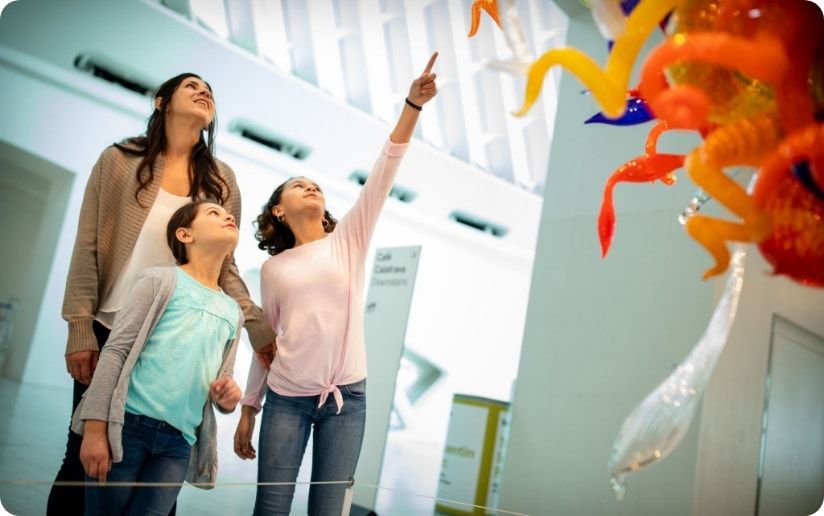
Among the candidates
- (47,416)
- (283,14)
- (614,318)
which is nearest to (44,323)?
(47,416)

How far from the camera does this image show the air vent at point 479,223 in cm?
1305

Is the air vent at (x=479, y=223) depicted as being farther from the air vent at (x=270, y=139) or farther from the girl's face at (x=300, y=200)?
the girl's face at (x=300, y=200)

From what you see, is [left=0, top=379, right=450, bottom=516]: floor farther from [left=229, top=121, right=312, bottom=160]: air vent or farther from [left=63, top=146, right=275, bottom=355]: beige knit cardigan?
[left=229, top=121, right=312, bottom=160]: air vent

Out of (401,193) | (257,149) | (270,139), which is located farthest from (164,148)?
(401,193)

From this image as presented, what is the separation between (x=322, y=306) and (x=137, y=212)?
0.51m

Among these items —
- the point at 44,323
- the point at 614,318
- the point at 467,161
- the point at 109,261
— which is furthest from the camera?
the point at 467,161

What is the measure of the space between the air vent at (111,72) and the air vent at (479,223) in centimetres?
602

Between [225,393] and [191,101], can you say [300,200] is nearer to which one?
[191,101]

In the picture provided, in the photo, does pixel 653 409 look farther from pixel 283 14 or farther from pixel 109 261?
pixel 283 14

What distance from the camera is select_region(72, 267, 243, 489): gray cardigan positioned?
152cm

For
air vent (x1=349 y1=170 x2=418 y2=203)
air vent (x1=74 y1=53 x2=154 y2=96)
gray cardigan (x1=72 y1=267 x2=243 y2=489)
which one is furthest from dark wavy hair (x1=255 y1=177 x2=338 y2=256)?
air vent (x1=349 y1=170 x2=418 y2=203)

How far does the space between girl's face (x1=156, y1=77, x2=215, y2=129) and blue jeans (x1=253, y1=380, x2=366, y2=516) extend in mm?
740

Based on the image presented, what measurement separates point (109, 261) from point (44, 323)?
6277 mm

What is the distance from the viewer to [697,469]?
12.1 feet
